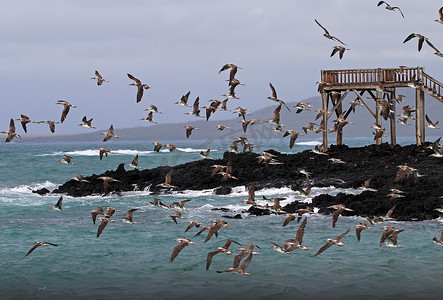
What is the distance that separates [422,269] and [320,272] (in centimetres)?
298

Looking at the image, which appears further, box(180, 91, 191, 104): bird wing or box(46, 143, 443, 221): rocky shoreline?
box(46, 143, 443, 221): rocky shoreline

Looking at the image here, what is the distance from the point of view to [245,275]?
20359mm

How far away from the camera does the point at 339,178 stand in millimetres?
38031

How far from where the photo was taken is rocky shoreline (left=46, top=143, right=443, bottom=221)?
2944 centimetres

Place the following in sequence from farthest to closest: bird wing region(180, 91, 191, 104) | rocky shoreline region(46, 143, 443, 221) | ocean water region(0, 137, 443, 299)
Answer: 1. rocky shoreline region(46, 143, 443, 221)
2. bird wing region(180, 91, 191, 104)
3. ocean water region(0, 137, 443, 299)

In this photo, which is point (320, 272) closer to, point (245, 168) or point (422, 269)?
point (422, 269)

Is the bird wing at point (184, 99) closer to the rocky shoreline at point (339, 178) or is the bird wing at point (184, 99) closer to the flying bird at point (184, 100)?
the flying bird at point (184, 100)

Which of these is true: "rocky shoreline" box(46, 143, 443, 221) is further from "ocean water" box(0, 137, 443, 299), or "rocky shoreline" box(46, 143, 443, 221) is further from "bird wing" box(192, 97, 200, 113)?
"bird wing" box(192, 97, 200, 113)

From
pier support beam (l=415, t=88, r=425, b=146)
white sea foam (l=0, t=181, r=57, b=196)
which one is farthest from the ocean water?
pier support beam (l=415, t=88, r=425, b=146)

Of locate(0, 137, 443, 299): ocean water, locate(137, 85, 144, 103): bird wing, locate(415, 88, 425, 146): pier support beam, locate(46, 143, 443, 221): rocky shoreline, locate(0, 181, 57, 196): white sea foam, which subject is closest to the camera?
locate(0, 137, 443, 299): ocean water

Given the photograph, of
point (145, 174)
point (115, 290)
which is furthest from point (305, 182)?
point (115, 290)

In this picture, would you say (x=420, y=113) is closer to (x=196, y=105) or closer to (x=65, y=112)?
(x=196, y=105)

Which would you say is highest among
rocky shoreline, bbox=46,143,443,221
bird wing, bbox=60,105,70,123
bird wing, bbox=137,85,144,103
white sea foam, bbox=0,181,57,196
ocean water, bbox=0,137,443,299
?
bird wing, bbox=137,85,144,103

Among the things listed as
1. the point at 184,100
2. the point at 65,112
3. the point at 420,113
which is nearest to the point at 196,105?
the point at 184,100
